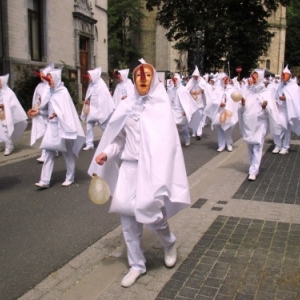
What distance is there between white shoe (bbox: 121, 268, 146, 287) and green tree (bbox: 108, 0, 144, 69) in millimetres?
43978

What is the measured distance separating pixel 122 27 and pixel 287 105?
42.2 m

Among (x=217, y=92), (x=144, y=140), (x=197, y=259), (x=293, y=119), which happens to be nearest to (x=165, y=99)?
(x=144, y=140)

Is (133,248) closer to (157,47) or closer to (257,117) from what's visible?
(257,117)

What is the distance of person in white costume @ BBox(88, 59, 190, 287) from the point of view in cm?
345

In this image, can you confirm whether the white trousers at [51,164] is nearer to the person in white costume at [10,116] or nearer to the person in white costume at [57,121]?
the person in white costume at [57,121]

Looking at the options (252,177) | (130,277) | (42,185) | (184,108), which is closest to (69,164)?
(42,185)

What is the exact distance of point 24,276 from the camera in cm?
400

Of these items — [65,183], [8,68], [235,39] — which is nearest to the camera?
[65,183]

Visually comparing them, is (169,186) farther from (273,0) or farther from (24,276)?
(273,0)

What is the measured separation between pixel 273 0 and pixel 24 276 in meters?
37.5

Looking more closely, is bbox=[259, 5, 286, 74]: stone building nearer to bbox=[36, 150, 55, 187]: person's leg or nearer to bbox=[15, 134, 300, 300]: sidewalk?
bbox=[36, 150, 55, 187]: person's leg

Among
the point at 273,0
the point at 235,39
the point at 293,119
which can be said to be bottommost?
the point at 293,119

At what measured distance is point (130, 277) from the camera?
376 cm

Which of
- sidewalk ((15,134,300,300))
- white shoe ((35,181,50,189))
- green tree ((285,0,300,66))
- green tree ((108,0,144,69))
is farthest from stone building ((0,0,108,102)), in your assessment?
green tree ((285,0,300,66))
